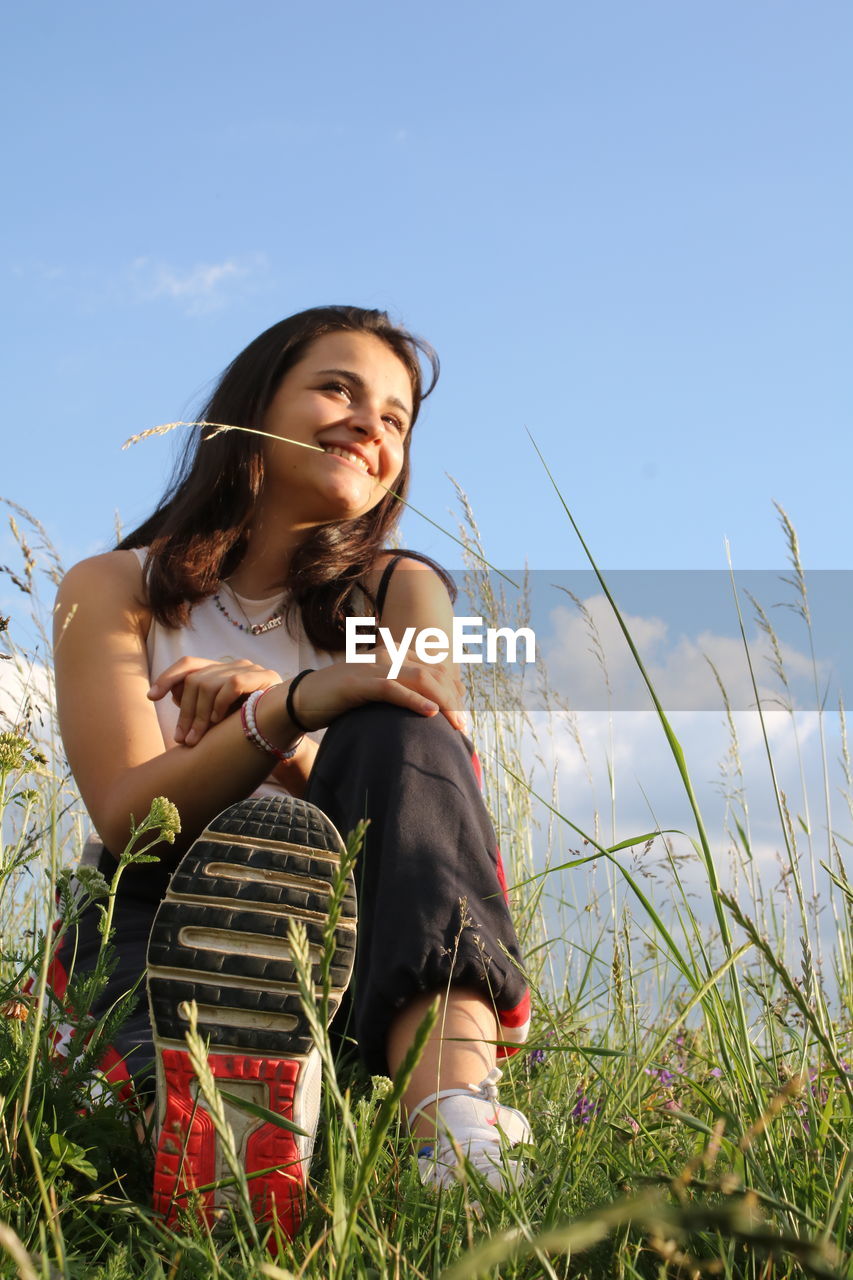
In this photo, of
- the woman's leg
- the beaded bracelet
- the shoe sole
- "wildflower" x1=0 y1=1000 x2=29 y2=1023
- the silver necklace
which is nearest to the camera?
the shoe sole

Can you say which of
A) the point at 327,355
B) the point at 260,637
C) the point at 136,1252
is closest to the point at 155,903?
the point at 260,637

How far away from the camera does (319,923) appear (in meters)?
0.98

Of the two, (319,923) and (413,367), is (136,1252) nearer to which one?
(319,923)

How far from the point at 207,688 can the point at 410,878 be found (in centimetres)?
57

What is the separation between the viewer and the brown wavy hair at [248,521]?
212cm

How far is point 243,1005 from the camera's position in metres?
0.94

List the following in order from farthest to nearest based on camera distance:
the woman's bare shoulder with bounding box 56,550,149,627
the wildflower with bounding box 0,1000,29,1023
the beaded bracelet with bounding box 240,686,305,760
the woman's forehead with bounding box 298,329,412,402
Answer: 1. the woman's forehead with bounding box 298,329,412,402
2. the woman's bare shoulder with bounding box 56,550,149,627
3. the beaded bracelet with bounding box 240,686,305,760
4. the wildflower with bounding box 0,1000,29,1023

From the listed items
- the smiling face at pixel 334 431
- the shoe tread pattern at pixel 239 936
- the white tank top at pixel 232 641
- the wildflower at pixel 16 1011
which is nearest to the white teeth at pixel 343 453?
the smiling face at pixel 334 431

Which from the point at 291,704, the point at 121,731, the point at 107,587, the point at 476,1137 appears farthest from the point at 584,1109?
the point at 107,587

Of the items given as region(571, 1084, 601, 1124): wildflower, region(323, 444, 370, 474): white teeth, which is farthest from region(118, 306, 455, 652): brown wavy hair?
region(571, 1084, 601, 1124): wildflower

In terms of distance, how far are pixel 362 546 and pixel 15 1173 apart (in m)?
1.47

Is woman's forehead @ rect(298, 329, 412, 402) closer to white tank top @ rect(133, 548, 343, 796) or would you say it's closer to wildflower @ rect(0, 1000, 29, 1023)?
white tank top @ rect(133, 548, 343, 796)

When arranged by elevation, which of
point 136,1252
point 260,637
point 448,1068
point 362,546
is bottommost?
point 136,1252

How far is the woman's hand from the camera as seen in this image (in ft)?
5.47
